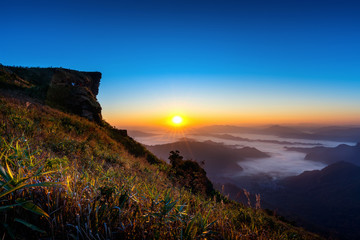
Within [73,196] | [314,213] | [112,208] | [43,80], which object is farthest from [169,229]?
[314,213]

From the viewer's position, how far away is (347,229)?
141 metres

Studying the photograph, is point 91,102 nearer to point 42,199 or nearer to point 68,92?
point 68,92

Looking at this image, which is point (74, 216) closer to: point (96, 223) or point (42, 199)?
point (96, 223)

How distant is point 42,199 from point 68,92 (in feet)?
74.6

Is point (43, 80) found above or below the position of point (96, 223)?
above

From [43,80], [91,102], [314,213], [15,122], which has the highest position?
[43,80]

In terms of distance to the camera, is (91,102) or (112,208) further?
(91,102)

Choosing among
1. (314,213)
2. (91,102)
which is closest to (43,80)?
(91,102)

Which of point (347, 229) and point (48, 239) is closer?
point (48, 239)

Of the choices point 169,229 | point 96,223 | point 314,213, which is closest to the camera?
point 96,223

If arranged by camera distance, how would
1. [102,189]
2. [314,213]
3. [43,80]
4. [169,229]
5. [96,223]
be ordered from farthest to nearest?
[314,213], [43,80], [102,189], [169,229], [96,223]

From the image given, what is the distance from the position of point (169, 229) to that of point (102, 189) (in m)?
0.94

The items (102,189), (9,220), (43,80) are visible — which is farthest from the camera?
(43,80)

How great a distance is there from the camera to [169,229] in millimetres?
1843
